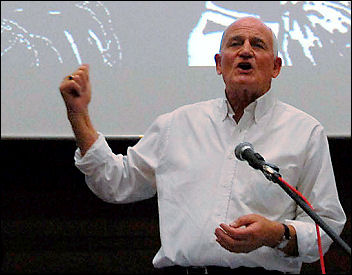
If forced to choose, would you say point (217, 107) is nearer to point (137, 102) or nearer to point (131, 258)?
point (137, 102)

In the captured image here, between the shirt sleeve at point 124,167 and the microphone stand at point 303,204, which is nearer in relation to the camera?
the microphone stand at point 303,204

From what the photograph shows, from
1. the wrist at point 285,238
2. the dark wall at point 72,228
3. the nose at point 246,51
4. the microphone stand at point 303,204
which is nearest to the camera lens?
the microphone stand at point 303,204

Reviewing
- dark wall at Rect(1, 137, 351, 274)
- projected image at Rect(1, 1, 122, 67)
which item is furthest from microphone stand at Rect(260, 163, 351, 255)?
dark wall at Rect(1, 137, 351, 274)

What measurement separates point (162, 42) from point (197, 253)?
145 centimetres

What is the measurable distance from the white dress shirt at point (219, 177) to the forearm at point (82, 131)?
2 centimetres

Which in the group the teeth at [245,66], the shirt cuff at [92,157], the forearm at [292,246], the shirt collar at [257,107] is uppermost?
the teeth at [245,66]

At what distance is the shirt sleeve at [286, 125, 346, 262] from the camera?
140 centimetres

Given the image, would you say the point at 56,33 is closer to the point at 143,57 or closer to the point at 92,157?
the point at 143,57

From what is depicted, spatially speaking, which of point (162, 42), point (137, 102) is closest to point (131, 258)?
point (137, 102)

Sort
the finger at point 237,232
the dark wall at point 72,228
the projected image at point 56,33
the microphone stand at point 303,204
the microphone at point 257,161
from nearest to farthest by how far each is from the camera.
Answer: the microphone stand at point 303,204 < the microphone at point 257,161 < the finger at point 237,232 < the projected image at point 56,33 < the dark wall at point 72,228

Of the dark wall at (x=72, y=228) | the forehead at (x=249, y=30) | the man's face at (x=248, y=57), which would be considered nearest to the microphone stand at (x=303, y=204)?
the man's face at (x=248, y=57)

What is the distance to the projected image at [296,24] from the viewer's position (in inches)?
103

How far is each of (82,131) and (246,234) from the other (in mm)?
520

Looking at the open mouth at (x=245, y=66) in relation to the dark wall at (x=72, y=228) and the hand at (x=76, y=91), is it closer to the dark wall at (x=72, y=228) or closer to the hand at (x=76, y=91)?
the hand at (x=76, y=91)
